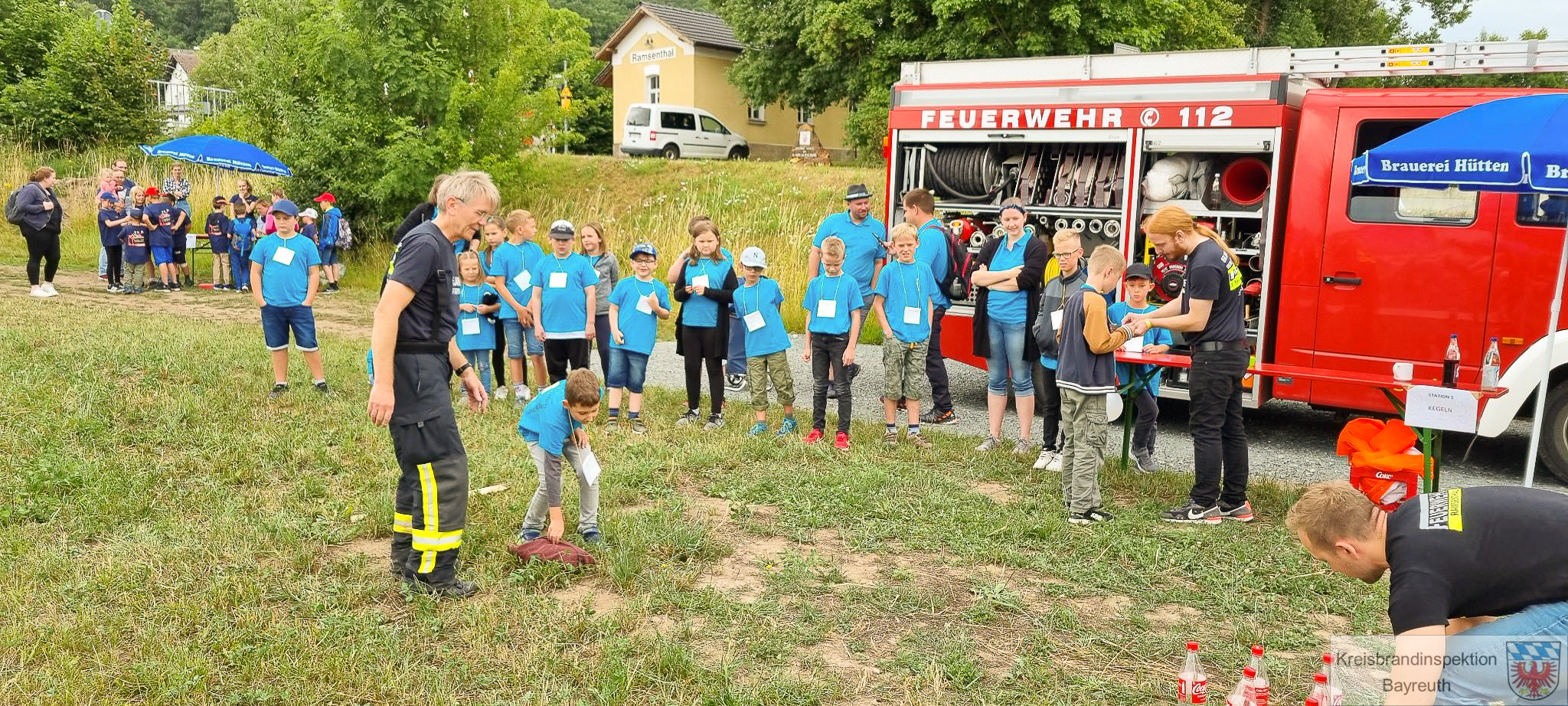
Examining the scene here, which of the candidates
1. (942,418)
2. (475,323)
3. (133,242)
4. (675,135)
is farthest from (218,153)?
(675,135)

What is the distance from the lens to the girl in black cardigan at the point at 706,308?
868 centimetres

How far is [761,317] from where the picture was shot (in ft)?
27.7

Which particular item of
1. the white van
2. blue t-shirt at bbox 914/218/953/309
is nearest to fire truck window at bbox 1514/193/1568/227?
blue t-shirt at bbox 914/218/953/309

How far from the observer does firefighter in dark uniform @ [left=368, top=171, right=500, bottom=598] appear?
476 centimetres

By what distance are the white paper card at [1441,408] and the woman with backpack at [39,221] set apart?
51.0 ft

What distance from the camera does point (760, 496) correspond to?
681 centimetres

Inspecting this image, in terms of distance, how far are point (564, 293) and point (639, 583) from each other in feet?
12.7

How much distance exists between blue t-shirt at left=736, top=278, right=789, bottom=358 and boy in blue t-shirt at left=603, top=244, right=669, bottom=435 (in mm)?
686

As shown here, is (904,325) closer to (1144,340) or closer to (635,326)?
(1144,340)

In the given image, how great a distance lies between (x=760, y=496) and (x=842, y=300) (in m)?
1.91

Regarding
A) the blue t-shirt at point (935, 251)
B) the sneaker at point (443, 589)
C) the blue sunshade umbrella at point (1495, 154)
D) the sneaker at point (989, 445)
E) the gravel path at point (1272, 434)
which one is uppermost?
the blue sunshade umbrella at point (1495, 154)

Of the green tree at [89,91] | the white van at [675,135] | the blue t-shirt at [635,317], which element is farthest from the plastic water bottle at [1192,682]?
the green tree at [89,91]

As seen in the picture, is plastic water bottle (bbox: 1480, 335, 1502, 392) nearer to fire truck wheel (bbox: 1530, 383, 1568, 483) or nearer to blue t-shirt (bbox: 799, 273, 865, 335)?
fire truck wheel (bbox: 1530, 383, 1568, 483)

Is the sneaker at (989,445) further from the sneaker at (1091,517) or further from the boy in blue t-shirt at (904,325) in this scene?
the sneaker at (1091,517)
